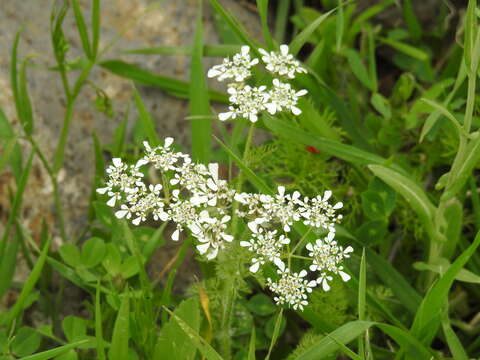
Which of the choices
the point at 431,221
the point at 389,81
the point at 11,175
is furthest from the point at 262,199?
the point at 389,81

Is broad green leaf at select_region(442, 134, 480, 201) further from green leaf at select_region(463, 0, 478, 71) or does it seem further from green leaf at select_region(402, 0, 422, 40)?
green leaf at select_region(402, 0, 422, 40)

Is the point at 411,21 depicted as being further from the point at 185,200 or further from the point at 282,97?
the point at 185,200

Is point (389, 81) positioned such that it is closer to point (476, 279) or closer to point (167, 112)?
point (167, 112)

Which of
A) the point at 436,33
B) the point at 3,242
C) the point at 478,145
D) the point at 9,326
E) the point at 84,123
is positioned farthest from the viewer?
the point at 436,33

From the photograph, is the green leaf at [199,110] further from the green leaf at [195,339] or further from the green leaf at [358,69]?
the green leaf at [195,339]

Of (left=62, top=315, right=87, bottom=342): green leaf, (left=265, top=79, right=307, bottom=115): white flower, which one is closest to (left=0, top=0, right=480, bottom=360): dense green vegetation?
(left=62, top=315, right=87, bottom=342): green leaf

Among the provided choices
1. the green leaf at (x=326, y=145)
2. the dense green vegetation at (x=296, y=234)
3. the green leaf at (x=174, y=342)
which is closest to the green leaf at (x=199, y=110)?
the dense green vegetation at (x=296, y=234)
